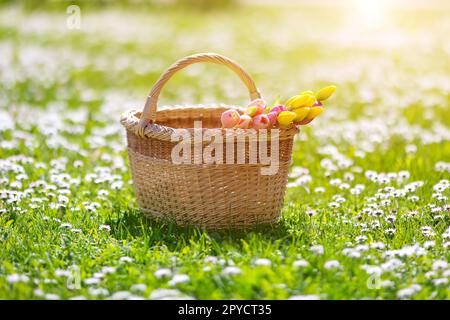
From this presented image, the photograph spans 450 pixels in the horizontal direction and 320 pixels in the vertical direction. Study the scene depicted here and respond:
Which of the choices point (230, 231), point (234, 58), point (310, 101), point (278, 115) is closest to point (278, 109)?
point (278, 115)

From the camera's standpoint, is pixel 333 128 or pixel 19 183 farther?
pixel 333 128

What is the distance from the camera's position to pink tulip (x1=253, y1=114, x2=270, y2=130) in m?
3.66

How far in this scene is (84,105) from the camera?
7270 millimetres

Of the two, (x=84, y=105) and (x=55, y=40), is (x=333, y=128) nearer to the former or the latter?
(x=84, y=105)

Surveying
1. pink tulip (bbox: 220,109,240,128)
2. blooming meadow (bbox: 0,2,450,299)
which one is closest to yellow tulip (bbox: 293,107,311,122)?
pink tulip (bbox: 220,109,240,128)

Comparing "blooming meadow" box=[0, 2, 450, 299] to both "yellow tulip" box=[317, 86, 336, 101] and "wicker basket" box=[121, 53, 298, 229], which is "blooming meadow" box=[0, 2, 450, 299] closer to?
"wicker basket" box=[121, 53, 298, 229]

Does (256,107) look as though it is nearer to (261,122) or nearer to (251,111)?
(251,111)

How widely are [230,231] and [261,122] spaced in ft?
2.07

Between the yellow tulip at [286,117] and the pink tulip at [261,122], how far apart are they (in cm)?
7

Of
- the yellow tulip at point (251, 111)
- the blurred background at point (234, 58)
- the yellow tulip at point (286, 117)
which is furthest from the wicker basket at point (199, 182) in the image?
the blurred background at point (234, 58)

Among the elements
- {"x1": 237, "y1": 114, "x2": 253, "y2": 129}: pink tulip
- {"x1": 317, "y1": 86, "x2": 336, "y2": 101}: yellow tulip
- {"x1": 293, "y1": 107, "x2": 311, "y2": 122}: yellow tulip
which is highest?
{"x1": 317, "y1": 86, "x2": 336, "y2": 101}: yellow tulip

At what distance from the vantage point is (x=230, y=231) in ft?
12.3
